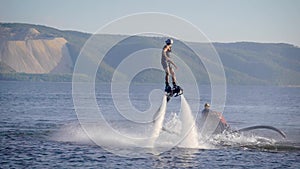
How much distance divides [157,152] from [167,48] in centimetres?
815

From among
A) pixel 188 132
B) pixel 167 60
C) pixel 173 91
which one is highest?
pixel 167 60

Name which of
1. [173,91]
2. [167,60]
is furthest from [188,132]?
[167,60]

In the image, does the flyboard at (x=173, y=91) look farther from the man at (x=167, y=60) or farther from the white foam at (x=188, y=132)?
the white foam at (x=188, y=132)

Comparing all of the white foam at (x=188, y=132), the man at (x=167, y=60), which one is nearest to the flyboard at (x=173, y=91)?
the man at (x=167, y=60)

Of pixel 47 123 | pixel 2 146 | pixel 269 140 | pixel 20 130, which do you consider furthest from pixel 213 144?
pixel 47 123

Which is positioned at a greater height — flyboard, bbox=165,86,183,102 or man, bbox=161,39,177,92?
man, bbox=161,39,177,92

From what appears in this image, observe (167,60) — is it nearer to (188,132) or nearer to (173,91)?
(173,91)

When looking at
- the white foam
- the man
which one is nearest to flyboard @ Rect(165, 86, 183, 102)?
the man

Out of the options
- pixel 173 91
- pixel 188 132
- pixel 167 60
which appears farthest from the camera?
pixel 188 132

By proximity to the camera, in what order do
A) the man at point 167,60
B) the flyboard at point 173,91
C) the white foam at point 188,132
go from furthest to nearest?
1. the white foam at point 188,132
2. the flyboard at point 173,91
3. the man at point 167,60

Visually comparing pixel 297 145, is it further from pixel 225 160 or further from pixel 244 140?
pixel 225 160

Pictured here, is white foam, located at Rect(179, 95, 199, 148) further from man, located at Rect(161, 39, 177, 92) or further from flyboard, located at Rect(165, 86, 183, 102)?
man, located at Rect(161, 39, 177, 92)

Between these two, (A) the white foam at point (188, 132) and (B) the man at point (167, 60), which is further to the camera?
(A) the white foam at point (188, 132)

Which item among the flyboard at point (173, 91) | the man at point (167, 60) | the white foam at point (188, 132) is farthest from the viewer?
the white foam at point (188, 132)
